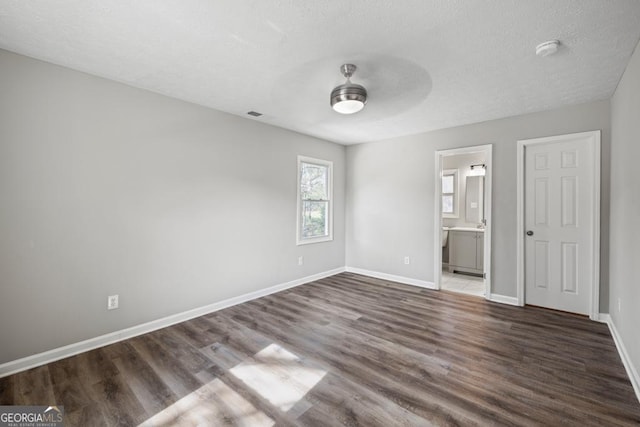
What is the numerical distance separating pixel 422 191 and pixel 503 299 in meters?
1.91

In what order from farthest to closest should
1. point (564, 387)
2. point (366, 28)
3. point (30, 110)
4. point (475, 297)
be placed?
1. point (475, 297)
2. point (30, 110)
3. point (564, 387)
4. point (366, 28)

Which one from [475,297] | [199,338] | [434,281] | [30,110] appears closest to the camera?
[30,110]

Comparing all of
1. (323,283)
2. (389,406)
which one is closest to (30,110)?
(389,406)

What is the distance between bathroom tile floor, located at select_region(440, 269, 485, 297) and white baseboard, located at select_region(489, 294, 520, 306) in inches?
9.5

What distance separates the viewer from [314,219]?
16.8 ft

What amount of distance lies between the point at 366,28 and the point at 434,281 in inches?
149

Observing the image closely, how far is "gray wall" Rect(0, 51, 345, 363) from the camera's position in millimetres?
2303

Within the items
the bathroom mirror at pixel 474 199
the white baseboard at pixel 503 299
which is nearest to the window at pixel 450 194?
the bathroom mirror at pixel 474 199

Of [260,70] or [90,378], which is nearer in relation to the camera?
[90,378]

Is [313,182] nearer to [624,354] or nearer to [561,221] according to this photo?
[561,221]

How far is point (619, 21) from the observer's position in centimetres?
185

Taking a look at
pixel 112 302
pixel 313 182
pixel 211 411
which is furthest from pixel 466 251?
pixel 112 302

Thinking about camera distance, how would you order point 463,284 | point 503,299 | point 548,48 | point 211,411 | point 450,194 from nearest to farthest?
point 211,411, point 548,48, point 503,299, point 463,284, point 450,194

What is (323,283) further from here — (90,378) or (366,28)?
(366,28)
